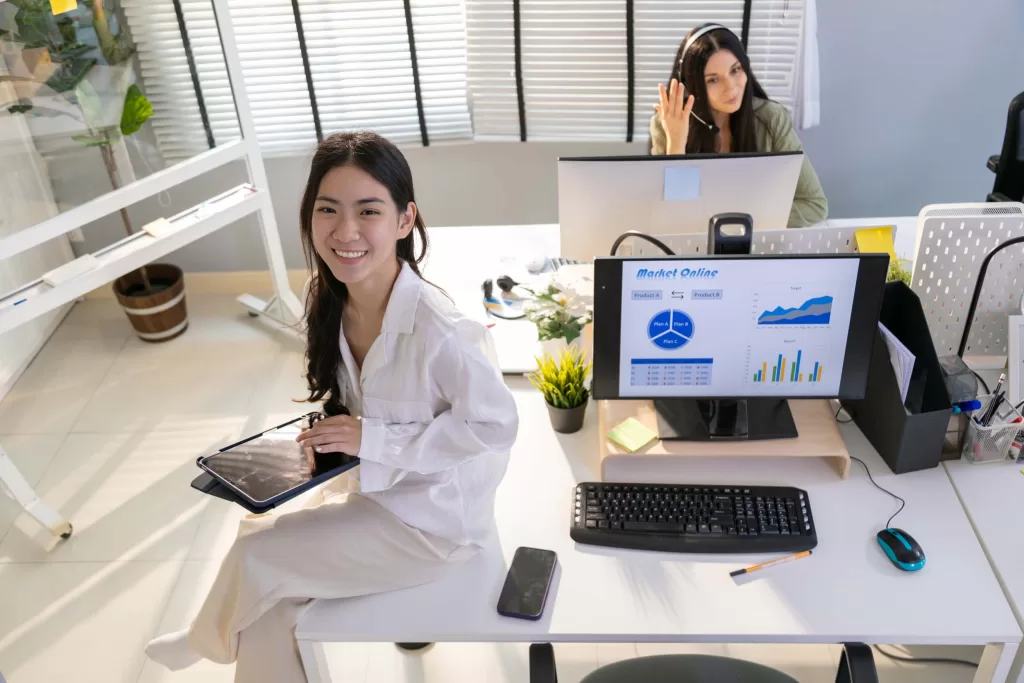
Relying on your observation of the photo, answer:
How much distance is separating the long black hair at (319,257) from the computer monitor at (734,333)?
43 cm

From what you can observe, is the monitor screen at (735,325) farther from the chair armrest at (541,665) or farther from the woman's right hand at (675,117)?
the woman's right hand at (675,117)

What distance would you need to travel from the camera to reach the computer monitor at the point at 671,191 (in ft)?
7.16

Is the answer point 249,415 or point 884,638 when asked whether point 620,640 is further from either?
point 249,415

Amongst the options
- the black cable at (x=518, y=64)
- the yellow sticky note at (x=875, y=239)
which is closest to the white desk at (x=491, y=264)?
the yellow sticky note at (x=875, y=239)

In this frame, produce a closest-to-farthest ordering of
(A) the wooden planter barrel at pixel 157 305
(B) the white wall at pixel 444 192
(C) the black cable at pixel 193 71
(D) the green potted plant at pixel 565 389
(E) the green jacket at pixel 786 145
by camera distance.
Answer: (D) the green potted plant at pixel 565 389 < (E) the green jacket at pixel 786 145 < (C) the black cable at pixel 193 71 < (A) the wooden planter barrel at pixel 157 305 < (B) the white wall at pixel 444 192

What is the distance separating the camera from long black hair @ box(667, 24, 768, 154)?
2832 millimetres

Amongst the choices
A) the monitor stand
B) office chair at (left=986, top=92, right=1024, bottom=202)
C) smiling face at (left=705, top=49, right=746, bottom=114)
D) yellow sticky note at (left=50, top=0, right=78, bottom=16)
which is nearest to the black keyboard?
the monitor stand

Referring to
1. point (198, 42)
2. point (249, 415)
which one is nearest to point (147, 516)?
point (249, 415)

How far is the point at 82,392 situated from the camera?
11.5ft

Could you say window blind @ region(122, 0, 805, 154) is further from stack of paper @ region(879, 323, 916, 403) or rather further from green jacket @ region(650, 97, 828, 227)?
stack of paper @ region(879, 323, 916, 403)

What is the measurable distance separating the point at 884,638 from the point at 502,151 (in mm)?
2797

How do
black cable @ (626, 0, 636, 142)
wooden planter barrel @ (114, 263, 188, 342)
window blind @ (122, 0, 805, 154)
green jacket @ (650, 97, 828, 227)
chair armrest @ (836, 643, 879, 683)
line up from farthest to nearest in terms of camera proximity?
wooden planter barrel @ (114, 263, 188, 342) → black cable @ (626, 0, 636, 142) → window blind @ (122, 0, 805, 154) → green jacket @ (650, 97, 828, 227) → chair armrest @ (836, 643, 879, 683)

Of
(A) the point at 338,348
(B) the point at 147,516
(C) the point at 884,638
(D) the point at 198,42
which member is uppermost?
(D) the point at 198,42

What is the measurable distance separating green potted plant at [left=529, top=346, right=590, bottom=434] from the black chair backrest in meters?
1.87
